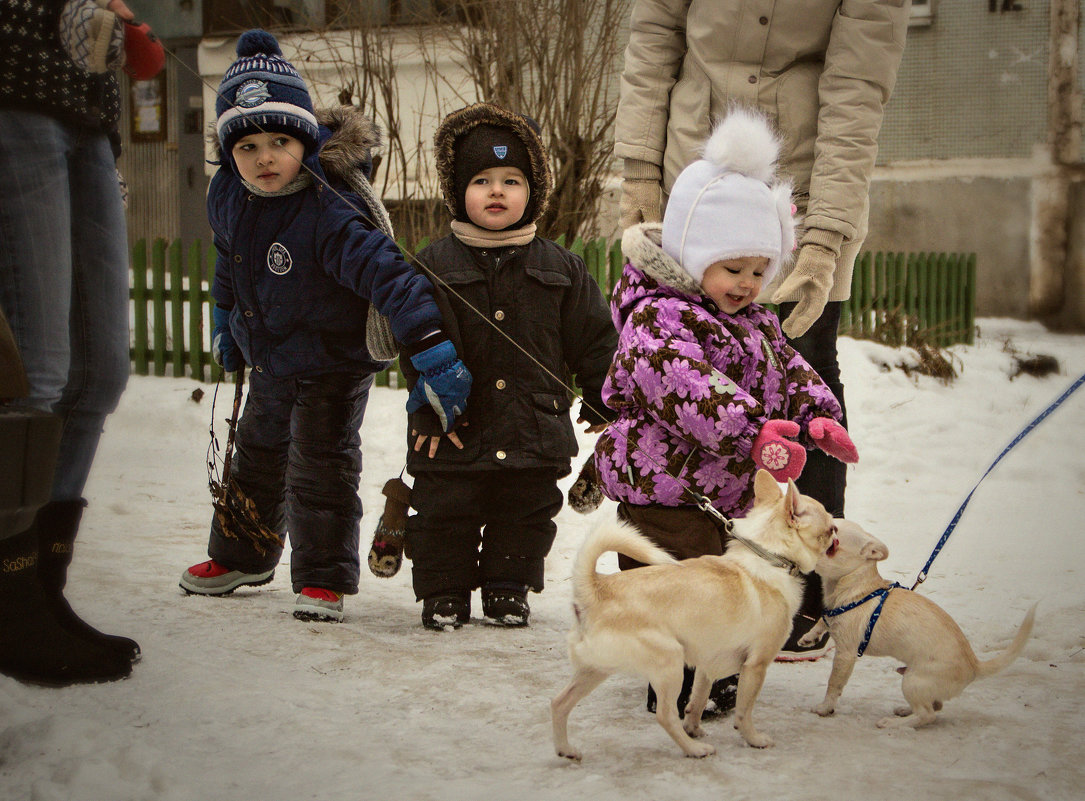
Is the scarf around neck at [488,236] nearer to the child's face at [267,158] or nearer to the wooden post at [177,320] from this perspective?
the child's face at [267,158]

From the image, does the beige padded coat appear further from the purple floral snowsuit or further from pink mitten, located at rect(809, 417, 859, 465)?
pink mitten, located at rect(809, 417, 859, 465)

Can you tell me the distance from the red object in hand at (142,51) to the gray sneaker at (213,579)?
5.09 feet

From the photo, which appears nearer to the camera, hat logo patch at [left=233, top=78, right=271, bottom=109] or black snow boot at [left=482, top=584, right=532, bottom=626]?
hat logo patch at [left=233, top=78, right=271, bottom=109]

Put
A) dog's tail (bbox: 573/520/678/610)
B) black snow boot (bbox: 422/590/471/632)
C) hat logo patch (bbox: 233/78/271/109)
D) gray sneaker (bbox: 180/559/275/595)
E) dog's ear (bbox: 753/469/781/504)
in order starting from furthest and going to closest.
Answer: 1. gray sneaker (bbox: 180/559/275/595)
2. black snow boot (bbox: 422/590/471/632)
3. hat logo patch (bbox: 233/78/271/109)
4. dog's ear (bbox: 753/469/781/504)
5. dog's tail (bbox: 573/520/678/610)

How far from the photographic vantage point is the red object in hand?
5.58 feet

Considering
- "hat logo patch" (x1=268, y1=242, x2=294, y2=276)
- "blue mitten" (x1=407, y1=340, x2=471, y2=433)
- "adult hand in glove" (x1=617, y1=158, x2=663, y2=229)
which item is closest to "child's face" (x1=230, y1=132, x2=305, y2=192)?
"hat logo patch" (x1=268, y1=242, x2=294, y2=276)

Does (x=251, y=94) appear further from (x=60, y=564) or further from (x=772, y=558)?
(x=772, y=558)

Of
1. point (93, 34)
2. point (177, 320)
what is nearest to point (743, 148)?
point (93, 34)

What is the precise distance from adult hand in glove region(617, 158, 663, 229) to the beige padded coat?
26 mm

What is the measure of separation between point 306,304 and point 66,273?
781 mm

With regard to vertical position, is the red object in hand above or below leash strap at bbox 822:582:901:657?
above

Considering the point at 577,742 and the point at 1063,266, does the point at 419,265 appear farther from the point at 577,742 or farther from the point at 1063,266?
the point at 1063,266

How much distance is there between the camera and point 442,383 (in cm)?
254

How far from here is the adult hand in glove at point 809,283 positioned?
2.46m
